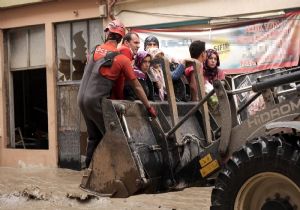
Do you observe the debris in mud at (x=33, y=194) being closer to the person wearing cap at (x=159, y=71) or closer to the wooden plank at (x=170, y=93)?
the person wearing cap at (x=159, y=71)

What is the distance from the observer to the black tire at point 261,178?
11.9 feet

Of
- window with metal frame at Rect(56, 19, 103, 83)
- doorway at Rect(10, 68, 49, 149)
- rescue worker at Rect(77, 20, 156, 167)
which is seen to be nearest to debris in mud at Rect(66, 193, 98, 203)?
rescue worker at Rect(77, 20, 156, 167)

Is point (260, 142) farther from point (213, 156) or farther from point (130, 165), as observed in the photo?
point (130, 165)

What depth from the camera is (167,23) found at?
1061cm

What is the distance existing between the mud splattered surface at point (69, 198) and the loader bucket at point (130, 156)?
2.60 m

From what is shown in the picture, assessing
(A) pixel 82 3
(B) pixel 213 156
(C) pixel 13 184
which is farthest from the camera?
(A) pixel 82 3

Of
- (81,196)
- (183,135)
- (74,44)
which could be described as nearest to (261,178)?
(183,135)

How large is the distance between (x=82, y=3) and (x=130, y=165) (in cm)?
759

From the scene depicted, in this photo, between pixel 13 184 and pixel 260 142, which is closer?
pixel 260 142

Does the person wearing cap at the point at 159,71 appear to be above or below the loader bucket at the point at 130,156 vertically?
above

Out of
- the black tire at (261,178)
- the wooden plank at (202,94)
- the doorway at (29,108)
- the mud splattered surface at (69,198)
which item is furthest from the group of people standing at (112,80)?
the doorway at (29,108)

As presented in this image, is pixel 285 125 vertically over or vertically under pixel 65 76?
under

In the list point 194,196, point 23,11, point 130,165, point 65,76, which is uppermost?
point 23,11

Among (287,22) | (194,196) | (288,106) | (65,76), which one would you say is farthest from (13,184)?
(288,106)
